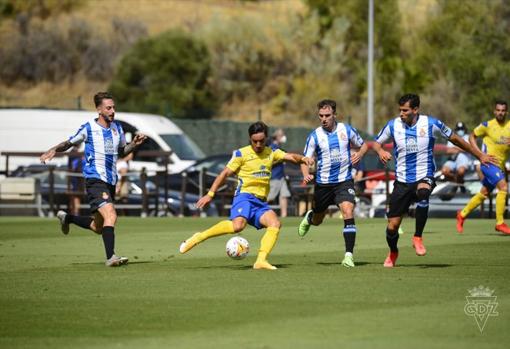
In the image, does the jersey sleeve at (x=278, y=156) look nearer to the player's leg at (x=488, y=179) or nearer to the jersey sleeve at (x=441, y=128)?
the jersey sleeve at (x=441, y=128)

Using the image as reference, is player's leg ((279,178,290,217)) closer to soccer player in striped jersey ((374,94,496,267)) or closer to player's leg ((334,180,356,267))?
player's leg ((334,180,356,267))

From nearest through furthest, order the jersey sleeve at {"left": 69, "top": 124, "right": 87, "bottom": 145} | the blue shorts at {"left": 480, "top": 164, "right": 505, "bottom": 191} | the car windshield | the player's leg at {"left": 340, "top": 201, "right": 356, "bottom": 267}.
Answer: the player's leg at {"left": 340, "top": 201, "right": 356, "bottom": 267} < the jersey sleeve at {"left": 69, "top": 124, "right": 87, "bottom": 145} < the blue shorts at {"left": 480, "top": 164, "right": 505, "bottom": 191} < the car windshield

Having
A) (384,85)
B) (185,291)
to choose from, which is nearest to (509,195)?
(185,291)

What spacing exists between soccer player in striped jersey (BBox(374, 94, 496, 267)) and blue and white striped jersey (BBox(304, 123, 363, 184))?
1.88 ft

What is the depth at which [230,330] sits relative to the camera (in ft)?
32.3

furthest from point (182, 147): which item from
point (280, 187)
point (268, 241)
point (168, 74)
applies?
point (268, 241)

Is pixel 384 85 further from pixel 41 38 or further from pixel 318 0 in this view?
pixel 41 38

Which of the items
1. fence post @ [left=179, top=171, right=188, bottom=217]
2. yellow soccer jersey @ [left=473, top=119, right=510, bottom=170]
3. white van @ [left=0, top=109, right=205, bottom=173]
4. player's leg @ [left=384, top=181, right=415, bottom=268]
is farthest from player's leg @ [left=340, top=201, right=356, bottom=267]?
white van @ [left=0, top=109, right=205, bottom=173]

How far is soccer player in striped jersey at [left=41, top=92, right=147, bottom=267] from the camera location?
15586 mm

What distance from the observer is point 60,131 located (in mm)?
Result: 40531

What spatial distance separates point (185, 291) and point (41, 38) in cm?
5663

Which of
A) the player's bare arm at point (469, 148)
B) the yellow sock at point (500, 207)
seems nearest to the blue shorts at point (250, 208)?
the player's bare arm at point (469, 148)

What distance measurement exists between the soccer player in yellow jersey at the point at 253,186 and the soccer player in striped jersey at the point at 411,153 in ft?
3.63

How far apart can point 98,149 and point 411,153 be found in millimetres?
3736
